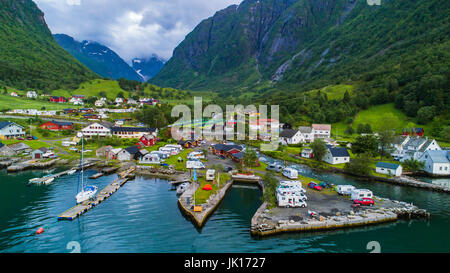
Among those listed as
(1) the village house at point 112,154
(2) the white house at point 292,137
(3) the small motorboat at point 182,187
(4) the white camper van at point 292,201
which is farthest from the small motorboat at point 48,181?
(2) the white house at point 292,137

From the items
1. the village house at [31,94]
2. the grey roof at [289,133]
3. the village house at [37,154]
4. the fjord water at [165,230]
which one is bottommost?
the fjord water at [165,230]

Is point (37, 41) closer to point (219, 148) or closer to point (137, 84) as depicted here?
point (137, 84)

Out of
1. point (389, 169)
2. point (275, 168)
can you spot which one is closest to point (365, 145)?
point (389, 169)

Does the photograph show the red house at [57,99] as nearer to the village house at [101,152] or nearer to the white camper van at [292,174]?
the village house at [101,152]

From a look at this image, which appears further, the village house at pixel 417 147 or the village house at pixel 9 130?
the village house at pixel 9 130

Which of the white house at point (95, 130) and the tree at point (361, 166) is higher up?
the white house at point (95, 130)

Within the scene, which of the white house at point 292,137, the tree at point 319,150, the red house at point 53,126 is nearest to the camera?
the tree at point 319,150

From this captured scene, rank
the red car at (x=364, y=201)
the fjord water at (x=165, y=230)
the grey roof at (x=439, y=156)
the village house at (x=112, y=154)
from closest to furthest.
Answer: the fjord water at (x=165, y=230), the red car at (x=364, y=201), the grey roof at (x=439, y=156), the village house at (x=112, y=154)

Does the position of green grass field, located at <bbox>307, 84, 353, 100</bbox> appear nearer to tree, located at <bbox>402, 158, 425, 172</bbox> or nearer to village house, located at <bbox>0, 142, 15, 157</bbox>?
tree, located at <bbox>402, 158, 425, 172</bbox>
